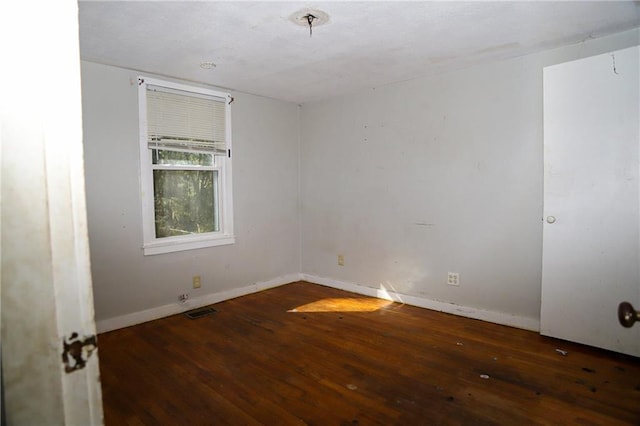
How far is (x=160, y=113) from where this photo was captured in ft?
11.2

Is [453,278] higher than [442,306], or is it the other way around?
[453,278]

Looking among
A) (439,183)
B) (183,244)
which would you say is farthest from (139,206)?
(439,183)

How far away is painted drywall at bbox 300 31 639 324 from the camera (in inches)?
120

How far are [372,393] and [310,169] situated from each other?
9.82ft

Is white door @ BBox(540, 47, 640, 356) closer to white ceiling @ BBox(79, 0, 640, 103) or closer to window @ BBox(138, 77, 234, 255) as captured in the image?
white ceiling @ BBox(79, 0, 640, 103)

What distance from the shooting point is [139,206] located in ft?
10.9

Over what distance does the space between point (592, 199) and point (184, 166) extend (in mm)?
3546

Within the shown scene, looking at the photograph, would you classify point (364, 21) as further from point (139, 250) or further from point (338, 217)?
point (139, 250)

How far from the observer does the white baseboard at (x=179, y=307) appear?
10.3ft

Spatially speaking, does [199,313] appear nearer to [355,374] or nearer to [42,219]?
[355,374]

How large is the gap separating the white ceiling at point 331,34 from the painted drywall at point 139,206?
50 cm

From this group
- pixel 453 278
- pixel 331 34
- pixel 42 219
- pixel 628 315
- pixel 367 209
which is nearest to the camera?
pixel 42 219

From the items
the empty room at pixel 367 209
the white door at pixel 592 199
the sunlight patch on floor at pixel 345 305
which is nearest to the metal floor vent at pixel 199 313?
the empty room at pixel 367 209

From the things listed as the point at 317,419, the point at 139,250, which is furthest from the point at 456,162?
the point at 139,250
